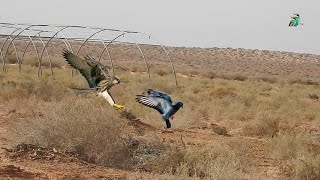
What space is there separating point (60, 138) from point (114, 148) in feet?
3.30

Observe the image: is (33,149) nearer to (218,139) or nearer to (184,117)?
(218,139)

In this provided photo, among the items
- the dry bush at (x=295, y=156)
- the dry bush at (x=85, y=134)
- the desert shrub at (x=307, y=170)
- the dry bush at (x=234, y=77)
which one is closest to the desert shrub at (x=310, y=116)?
the dry bush at (x=295, y=156)

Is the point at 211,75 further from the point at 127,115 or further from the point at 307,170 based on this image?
the point at 307,170

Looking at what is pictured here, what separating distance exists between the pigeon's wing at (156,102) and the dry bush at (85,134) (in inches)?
227

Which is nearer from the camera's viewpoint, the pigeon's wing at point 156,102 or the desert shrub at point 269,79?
the pigeon's wing at point 156,102

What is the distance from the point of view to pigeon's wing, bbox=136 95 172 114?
323 centimetres

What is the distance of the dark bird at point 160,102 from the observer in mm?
3225

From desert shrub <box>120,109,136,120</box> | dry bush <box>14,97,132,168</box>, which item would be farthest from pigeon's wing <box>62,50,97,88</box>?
desert shrub <box>120,109,136,120</box>

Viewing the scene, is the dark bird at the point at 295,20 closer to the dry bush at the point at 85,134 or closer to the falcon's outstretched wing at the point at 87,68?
the falcon's outstretched wing at the point at 87,68

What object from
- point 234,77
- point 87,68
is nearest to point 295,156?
point 87,68

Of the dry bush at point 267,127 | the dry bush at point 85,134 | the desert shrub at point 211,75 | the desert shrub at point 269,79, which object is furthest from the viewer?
the desert shrub at point 269,79

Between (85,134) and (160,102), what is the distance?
596 centimetres

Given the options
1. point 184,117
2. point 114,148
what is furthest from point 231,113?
point 114,148

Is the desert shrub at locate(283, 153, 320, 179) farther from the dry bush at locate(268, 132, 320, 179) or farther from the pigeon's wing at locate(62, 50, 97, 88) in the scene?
the pigeon's wing at locate(62, 50, 97, 88)
